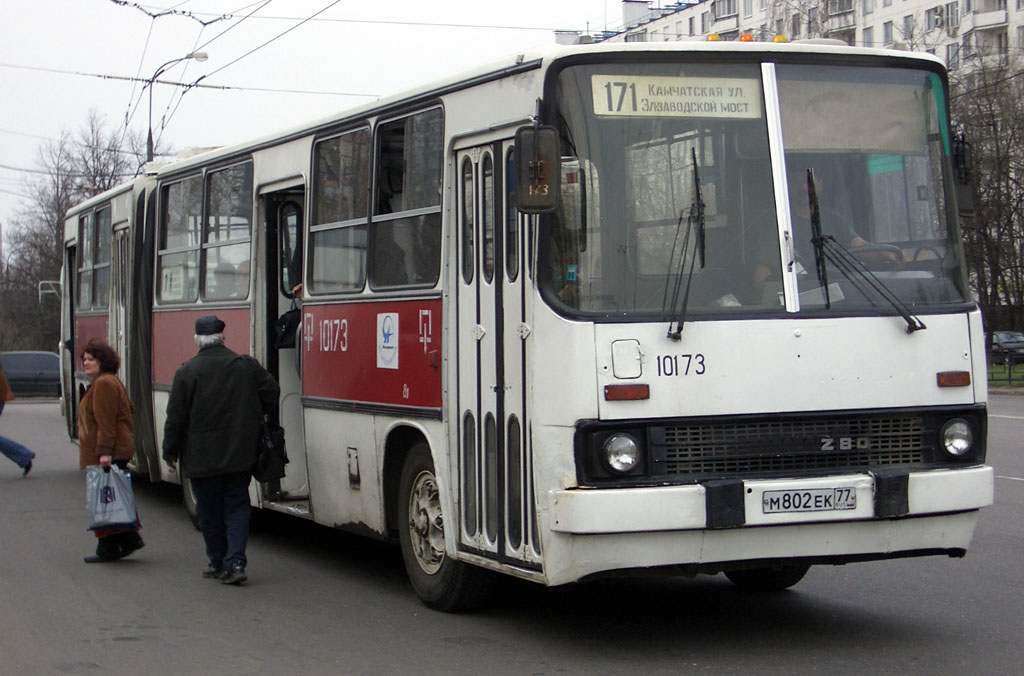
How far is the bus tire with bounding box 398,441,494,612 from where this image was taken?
7984mm

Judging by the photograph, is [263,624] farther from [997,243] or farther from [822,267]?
[997,243]

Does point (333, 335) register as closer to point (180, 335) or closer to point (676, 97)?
point (676, 97)

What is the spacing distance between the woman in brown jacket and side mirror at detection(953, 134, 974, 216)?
5932mm

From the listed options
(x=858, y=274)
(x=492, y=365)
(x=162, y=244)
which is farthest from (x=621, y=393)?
(x=162, y=244)

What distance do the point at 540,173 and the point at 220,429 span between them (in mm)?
3593

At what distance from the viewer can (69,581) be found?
958 cm

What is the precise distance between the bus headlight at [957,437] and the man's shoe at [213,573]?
186 inches

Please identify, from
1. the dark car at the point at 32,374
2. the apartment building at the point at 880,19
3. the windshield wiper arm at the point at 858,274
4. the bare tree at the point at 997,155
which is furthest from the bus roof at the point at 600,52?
the apartment building at the point at 880,19

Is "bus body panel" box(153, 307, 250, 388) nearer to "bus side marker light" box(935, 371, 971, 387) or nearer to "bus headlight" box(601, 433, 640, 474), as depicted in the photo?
"bus headlight" box(601, 433, 640, 474)

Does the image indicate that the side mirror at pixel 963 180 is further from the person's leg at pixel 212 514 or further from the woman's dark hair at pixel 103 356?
the woman's dark hair at pixel 103 356

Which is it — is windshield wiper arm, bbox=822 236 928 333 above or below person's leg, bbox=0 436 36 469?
above

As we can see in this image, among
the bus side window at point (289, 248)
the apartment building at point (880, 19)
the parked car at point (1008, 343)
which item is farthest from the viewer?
the apartment building at point (880, 19)

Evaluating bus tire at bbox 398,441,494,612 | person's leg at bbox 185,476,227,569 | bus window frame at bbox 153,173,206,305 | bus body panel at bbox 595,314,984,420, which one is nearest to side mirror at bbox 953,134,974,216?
bus body panel at bbox 595,314,984,420

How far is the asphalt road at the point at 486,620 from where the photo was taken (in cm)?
688
